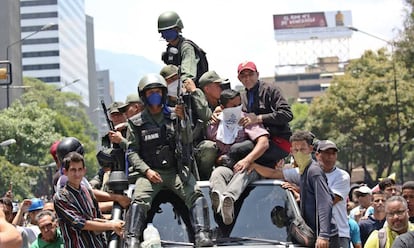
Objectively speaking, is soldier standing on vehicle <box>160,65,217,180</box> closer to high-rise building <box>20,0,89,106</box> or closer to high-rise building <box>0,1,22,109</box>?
high-rise building <box>0,1,22,109</box>

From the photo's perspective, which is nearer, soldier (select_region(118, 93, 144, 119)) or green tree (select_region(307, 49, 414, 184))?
soldier (select_region(118, 93, 144, 119))

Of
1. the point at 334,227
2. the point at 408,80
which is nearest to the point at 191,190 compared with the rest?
the point at 334,227

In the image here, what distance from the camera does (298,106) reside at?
392ft

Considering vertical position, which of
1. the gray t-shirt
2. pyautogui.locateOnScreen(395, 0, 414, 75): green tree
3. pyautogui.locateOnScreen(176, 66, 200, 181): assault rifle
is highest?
pyautogui.locateOnScreen(395, 0, 414, 75): green tree

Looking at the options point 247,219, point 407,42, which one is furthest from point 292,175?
point 407,42

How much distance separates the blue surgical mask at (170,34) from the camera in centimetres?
1061

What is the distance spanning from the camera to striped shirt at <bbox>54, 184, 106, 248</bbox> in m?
7.82

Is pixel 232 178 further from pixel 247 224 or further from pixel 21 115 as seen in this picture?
pixel 21 115

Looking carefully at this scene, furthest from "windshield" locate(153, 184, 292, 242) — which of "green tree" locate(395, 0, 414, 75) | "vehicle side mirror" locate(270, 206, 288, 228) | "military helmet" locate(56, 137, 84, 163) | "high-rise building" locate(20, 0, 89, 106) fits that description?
"high-rise building" locate(20, 0, 89, 106)

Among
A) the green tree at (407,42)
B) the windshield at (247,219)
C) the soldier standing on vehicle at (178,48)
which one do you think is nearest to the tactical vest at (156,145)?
the windshield at (247,219)

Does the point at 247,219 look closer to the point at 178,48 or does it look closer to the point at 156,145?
the point at 156,145

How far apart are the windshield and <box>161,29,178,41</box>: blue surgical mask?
101 inches

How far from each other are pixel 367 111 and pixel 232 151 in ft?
184

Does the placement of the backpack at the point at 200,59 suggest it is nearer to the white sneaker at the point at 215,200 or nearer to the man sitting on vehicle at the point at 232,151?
the man sitting on vehicle at the point at 232,151
